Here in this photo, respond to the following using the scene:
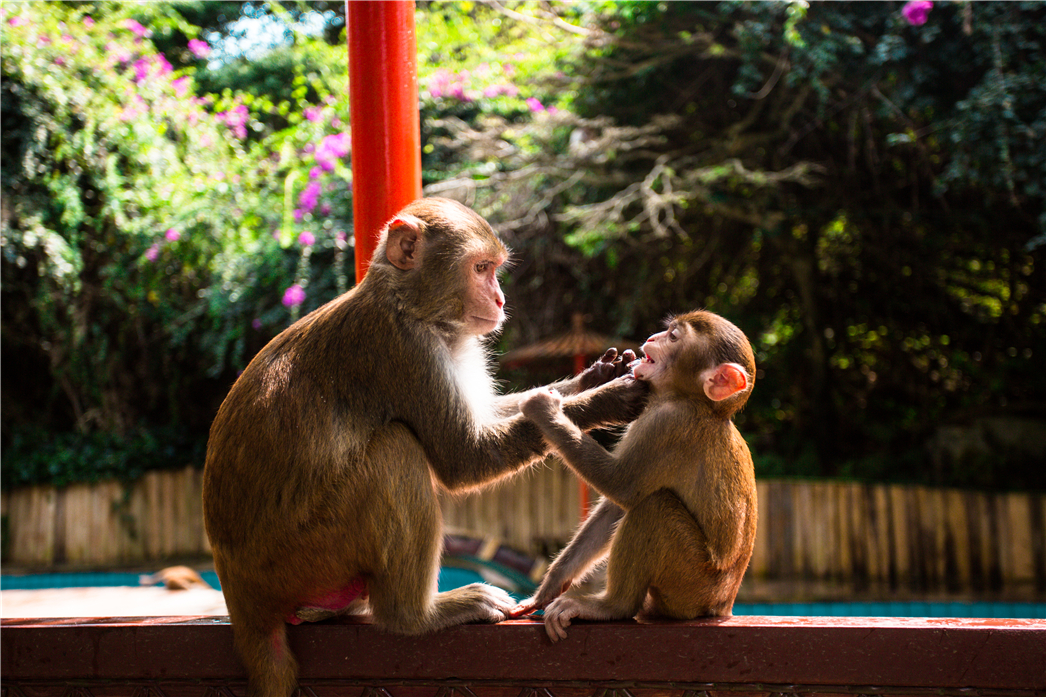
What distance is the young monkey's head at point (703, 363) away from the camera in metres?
1.93

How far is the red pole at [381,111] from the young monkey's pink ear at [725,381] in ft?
3.85

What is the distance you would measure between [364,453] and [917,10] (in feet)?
19.9

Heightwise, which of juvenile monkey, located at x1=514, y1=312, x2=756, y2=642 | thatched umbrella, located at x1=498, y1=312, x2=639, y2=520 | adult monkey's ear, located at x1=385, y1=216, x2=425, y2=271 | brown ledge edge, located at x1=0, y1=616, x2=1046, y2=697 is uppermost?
adult monkey's ear, located at x1=385, y1=216, x2=425, y2=271

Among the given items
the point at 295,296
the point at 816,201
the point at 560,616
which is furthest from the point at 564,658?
the point at 816,201

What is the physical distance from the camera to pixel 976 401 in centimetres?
829

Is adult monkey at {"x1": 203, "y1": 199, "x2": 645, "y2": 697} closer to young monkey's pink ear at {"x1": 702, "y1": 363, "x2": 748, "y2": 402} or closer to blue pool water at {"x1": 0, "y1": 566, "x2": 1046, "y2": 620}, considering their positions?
young monkey's pink ear at {"x1": 702, "y1": 363, "x2": 748, "y2": 402}

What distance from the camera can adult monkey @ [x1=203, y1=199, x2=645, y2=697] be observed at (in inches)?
74.0

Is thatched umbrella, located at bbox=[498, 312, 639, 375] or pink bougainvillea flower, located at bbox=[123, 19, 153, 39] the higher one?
pink bougainvillea flower, located at bbox=[123, 19, 153, 39]

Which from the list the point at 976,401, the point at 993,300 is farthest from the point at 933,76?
the point at 976,401

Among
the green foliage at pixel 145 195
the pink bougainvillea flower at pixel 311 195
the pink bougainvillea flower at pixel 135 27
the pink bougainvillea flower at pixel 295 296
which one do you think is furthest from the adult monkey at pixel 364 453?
the pink bougainvillea flower at pixel 135 27

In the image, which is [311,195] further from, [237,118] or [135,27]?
[135,27]

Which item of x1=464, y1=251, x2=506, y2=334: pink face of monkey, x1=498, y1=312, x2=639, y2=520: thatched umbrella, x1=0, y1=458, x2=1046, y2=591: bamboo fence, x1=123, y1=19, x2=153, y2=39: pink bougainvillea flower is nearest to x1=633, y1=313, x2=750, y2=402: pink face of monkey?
x1=464, y1=251, x2=506, y2=334: pink face of monkey

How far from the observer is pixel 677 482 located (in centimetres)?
193

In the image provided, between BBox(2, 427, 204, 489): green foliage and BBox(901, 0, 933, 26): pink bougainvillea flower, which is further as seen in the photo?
BBox(2, 427, 204, 489): green foliage
